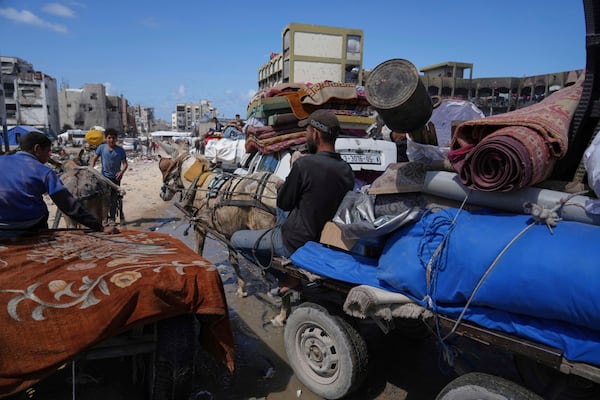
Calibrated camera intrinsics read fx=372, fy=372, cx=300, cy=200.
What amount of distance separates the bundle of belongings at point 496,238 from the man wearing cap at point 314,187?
77cm

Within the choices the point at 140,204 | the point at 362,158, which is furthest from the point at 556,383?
the point at 140,204

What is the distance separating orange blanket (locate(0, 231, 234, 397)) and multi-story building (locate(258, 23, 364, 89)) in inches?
970

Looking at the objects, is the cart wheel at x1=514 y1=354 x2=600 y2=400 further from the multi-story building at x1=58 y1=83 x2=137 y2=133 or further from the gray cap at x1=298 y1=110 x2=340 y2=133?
the multi-story building at x1=58 y1=83 x2=137 y2=133

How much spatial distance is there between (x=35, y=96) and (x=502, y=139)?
222 feet

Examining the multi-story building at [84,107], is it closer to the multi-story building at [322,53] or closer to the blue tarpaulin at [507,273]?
the multi-story building at [322,53]

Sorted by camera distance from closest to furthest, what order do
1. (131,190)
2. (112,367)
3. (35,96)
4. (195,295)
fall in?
1. (195,295)
2. (112,367)
3. (131,190)
4. (35,96)

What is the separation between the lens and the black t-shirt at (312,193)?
3381 millimetres

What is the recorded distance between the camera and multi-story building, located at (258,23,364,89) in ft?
85.0

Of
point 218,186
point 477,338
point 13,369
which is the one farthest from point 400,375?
point 218,186

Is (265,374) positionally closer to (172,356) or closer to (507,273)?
(172,356)

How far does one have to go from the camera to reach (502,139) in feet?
6.41

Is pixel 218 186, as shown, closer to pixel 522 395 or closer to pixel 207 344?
pixel 207 344

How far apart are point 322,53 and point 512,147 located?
26707 millimetres

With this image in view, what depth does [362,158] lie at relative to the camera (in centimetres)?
568
